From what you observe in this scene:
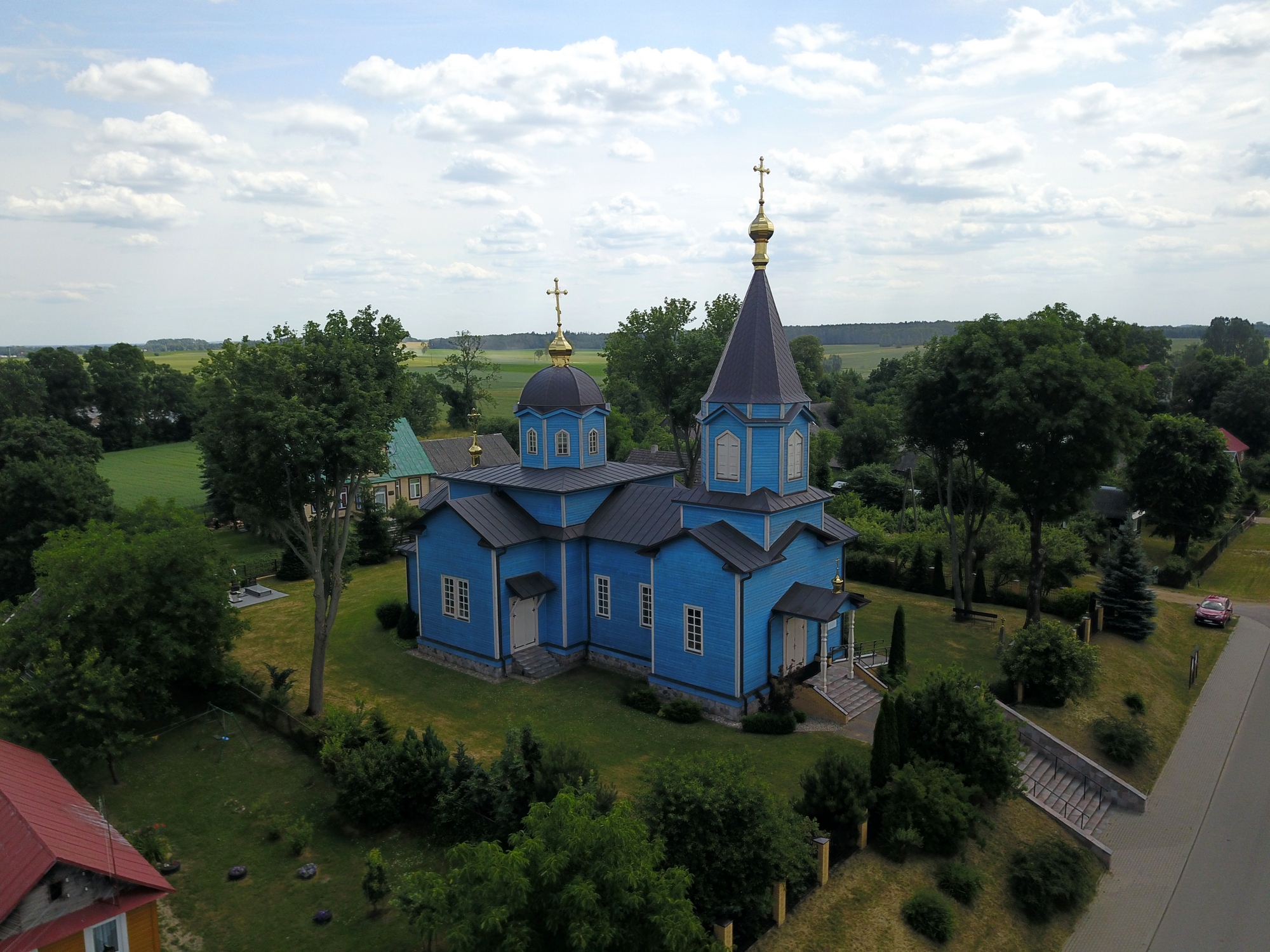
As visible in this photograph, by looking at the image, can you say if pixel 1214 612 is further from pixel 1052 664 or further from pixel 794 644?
pixel 794 644

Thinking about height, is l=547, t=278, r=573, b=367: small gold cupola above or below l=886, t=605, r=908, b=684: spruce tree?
above

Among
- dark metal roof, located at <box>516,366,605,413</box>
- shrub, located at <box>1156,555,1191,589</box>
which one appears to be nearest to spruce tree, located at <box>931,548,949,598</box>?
shrub, located at <box>1156,555,1191,589</box>

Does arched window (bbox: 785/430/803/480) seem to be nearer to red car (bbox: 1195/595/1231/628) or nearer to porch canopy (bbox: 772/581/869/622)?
porch canopy (bbox: 772/581/869/622)

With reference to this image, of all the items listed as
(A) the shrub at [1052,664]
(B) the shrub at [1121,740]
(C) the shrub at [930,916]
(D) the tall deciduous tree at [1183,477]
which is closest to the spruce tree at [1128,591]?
(A) the shrub at [1052,664]

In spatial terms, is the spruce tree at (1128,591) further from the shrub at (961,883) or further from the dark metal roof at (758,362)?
the shrub at (961,883)

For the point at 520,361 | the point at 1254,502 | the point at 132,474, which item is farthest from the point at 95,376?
the point at 520,361

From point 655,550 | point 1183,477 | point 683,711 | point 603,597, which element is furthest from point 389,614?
point 1183,477

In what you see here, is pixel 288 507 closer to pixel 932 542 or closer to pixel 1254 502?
pixel 932 542
